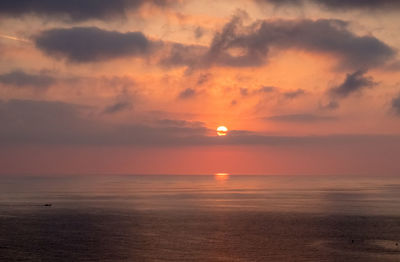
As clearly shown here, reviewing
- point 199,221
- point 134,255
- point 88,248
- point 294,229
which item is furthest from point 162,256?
point 199,221

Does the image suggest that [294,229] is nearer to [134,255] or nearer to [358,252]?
[358,252]

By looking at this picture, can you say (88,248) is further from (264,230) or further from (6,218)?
(6,218)

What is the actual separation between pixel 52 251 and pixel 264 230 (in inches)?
2078

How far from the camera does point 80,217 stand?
5851 inches

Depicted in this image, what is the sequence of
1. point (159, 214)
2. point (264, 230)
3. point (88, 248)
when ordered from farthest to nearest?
point (159, 214) → point (264, 230) → point (88, 248)

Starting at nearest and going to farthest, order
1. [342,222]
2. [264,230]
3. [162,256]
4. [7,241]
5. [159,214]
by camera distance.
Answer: [162,256] → [7,241] → [264,230] → [342,222] → [159,214]

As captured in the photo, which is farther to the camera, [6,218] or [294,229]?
[6,218]

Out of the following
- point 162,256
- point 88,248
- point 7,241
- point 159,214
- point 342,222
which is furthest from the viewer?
point 159,214

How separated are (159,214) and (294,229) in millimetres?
54557

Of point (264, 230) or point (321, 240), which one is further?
point (264, 230)

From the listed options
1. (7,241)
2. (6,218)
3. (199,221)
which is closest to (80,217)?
(6,218)

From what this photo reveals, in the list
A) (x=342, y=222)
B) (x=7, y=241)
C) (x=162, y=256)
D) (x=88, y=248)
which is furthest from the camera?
(x=342, y=222)

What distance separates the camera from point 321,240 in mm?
105688

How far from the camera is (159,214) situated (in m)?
163
